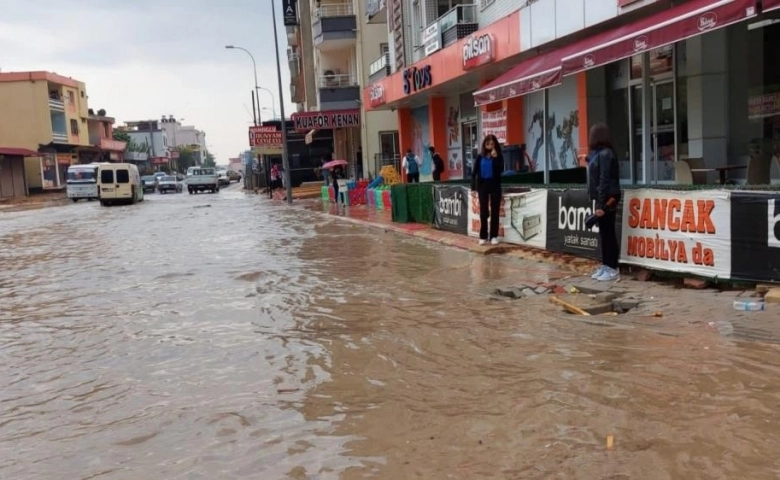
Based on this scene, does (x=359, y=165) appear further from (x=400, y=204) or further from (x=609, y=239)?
(x=609, y=239)

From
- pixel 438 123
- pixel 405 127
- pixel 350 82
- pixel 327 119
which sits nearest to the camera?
pixel 438 123

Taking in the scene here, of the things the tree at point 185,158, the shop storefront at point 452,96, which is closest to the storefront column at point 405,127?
the shop storefront at point 452,96

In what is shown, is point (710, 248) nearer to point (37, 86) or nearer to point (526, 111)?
point (526, 111)

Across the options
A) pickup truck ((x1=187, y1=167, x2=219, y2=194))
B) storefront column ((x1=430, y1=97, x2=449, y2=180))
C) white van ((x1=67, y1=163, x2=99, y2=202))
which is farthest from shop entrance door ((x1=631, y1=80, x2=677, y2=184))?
pickup truck ((x1=187, y1=167, x2=219, y2=194))

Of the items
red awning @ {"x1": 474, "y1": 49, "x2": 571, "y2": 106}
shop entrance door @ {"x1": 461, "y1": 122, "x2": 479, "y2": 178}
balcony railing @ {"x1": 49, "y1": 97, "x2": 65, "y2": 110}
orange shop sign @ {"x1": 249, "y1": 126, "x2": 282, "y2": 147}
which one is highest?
balcony railing @ {"x1": 49, "y1": 97, "x2": 65, "y2": 110}

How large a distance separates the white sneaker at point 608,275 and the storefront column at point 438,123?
57.9 feet

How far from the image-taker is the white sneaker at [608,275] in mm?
8398

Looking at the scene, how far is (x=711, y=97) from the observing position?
1327 cm

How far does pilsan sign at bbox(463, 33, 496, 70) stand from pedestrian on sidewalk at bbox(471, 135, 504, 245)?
7.14m

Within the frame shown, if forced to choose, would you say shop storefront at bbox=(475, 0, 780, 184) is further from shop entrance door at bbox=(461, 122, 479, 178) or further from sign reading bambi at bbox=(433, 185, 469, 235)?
shop entrance door at bbox=(461, 122, 479, 178)

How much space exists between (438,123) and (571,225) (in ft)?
55.5

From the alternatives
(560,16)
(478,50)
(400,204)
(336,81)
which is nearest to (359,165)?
(336,81)

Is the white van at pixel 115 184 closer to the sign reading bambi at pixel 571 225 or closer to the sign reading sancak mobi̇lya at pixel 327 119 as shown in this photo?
the sign reading sancak mobi̇lya at pixel 327 119

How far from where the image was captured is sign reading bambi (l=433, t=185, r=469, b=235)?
44.9ft
